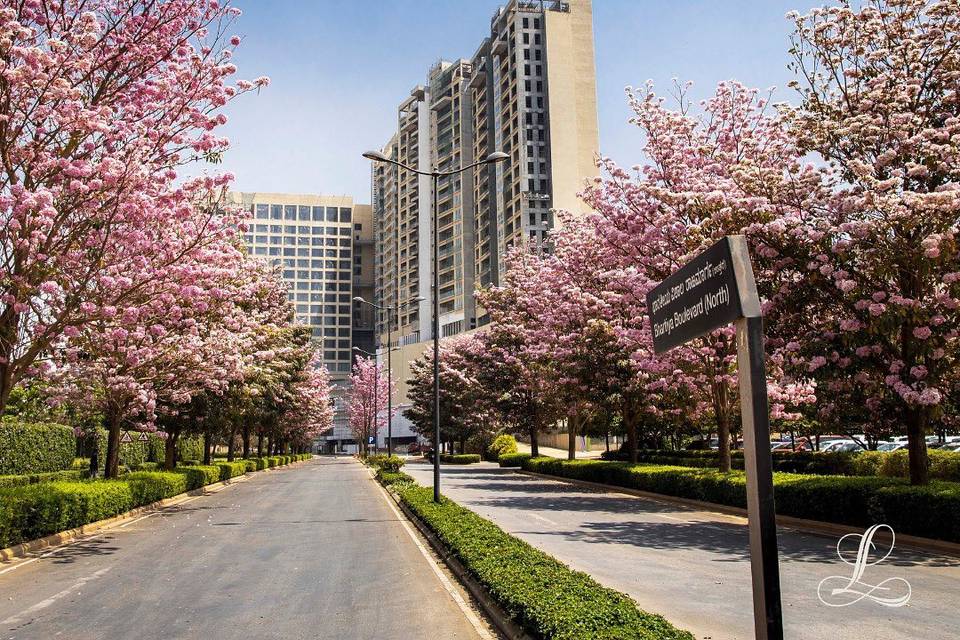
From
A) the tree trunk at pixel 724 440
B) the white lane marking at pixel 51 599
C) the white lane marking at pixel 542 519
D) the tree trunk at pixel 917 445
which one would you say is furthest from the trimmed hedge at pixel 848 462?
the white lane marking at pixel 51 599

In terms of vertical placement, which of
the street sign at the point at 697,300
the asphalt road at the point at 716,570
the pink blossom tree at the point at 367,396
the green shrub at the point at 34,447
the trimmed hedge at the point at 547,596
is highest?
the pink blossom tree at the point at 367,396

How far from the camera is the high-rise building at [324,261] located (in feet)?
564

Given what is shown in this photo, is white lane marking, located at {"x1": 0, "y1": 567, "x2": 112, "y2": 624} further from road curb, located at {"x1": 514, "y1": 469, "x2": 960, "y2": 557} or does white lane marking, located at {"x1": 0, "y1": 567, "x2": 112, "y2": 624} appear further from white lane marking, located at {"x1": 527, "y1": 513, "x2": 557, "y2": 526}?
road curb, located at {"x1": 514, "y1": 469, "x2": 960, "y2": 557}

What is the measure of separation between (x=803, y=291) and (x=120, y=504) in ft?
57.9

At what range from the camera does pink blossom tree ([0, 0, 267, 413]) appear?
13016 millimetres

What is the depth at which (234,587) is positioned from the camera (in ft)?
33.9

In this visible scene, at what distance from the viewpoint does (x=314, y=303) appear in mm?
173250

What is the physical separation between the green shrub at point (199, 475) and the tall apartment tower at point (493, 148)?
46.1 meters

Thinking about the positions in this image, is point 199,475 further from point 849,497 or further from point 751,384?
point 751,384

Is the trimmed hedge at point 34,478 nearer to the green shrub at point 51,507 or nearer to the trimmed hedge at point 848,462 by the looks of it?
the green shrub at point 51,507

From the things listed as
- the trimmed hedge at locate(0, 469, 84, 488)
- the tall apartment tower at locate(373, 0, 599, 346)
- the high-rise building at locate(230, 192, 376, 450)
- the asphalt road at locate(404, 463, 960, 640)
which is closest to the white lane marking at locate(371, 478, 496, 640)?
the asphalt road at locate(404, 463, 960, 640)

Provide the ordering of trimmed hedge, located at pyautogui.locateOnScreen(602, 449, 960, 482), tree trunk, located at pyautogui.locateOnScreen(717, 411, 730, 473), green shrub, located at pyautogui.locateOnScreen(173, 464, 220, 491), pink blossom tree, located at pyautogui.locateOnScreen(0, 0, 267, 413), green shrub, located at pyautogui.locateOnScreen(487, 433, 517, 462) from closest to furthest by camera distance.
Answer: pink blossom tree, located at pyautogui.locateOnScreen(0, 0, 267, 413), tree trunk, located at pyautogui.locateOnScreen(717, 411, 730, 473), trimmed hedge, located at pyautogui.locateOnScreen(602, 449, 960, 482), green shrub, located at pyautogui.locateOnScreen(173, 464, 220, 491), green shrub, located at pyautogui.locateOnScreen(487, 433, 517, 462)

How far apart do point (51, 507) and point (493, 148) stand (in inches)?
3835

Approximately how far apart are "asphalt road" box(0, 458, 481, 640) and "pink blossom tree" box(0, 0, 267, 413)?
4.37 metres
